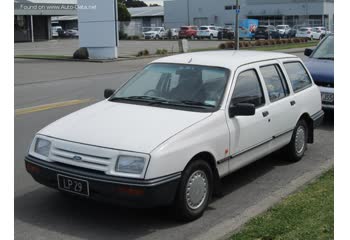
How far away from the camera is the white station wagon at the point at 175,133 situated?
454 cm

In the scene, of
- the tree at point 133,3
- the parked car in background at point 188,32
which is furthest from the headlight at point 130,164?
the tree at point 133,3

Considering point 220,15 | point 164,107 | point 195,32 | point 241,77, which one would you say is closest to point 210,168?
point 164,107

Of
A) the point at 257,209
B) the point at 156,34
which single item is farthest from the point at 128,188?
the point at 156,34

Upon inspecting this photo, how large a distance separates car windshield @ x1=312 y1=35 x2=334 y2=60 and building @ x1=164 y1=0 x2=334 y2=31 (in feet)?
202

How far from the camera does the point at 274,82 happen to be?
21.9 feet

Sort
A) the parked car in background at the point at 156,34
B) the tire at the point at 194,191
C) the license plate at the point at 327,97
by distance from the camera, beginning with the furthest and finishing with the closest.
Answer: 1. the parked car in background at the point at 156,34
2. the license plate at the point at 327,97
3. the tire at the point at 194,191

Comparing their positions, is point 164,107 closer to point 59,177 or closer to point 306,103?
point 59,177

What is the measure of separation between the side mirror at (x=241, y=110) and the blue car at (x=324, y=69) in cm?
448

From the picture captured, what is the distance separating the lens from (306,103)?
23.9ft

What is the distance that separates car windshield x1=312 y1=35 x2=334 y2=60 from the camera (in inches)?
422

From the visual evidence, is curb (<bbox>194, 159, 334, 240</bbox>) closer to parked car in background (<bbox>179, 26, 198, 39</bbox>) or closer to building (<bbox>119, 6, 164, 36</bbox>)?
parked car in background (<bbox>179, 26, 198, 39</bbox>)

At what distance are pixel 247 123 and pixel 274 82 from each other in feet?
3.84

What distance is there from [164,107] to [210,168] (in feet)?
2.87

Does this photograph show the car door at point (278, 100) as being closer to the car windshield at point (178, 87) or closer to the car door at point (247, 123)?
the car door at point (247, 123)
